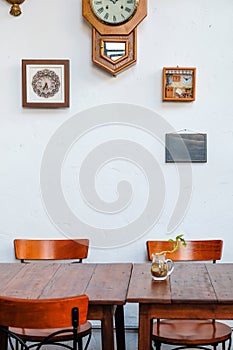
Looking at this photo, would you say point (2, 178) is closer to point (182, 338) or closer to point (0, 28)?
point (0, 28)

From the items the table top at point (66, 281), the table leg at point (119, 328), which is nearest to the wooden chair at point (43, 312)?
the table top at point (66, 281)

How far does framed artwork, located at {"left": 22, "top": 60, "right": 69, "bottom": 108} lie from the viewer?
140 inches

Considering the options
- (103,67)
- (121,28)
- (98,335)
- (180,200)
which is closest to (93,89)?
(103,67)

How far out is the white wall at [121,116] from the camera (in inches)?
139

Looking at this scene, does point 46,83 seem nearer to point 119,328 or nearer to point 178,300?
point 119,328

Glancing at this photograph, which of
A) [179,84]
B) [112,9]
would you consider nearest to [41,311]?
[179,84]

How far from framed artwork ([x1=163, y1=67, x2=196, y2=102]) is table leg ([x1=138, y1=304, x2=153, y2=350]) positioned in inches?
66.2

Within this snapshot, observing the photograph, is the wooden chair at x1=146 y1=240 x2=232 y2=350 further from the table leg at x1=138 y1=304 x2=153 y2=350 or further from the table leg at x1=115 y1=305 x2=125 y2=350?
the table leg at x1=138 y1=304 x2=153 y2=350

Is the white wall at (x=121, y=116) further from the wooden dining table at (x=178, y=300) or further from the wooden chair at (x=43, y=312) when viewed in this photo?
the wooden chair at (x=43, y=312)

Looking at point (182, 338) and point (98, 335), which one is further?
point (98, 335)

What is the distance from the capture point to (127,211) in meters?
3.62

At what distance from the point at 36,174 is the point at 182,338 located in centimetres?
156

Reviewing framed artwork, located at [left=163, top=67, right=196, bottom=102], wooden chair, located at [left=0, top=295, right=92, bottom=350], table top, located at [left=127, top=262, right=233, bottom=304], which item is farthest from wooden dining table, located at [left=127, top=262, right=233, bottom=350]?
framed artwork, located at [left=163, top=67, right=196, bottom=102]

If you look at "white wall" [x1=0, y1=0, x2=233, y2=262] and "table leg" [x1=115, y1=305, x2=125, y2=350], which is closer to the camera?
"table leg" [x1=115, y1=305, x2=125, y2=350]
